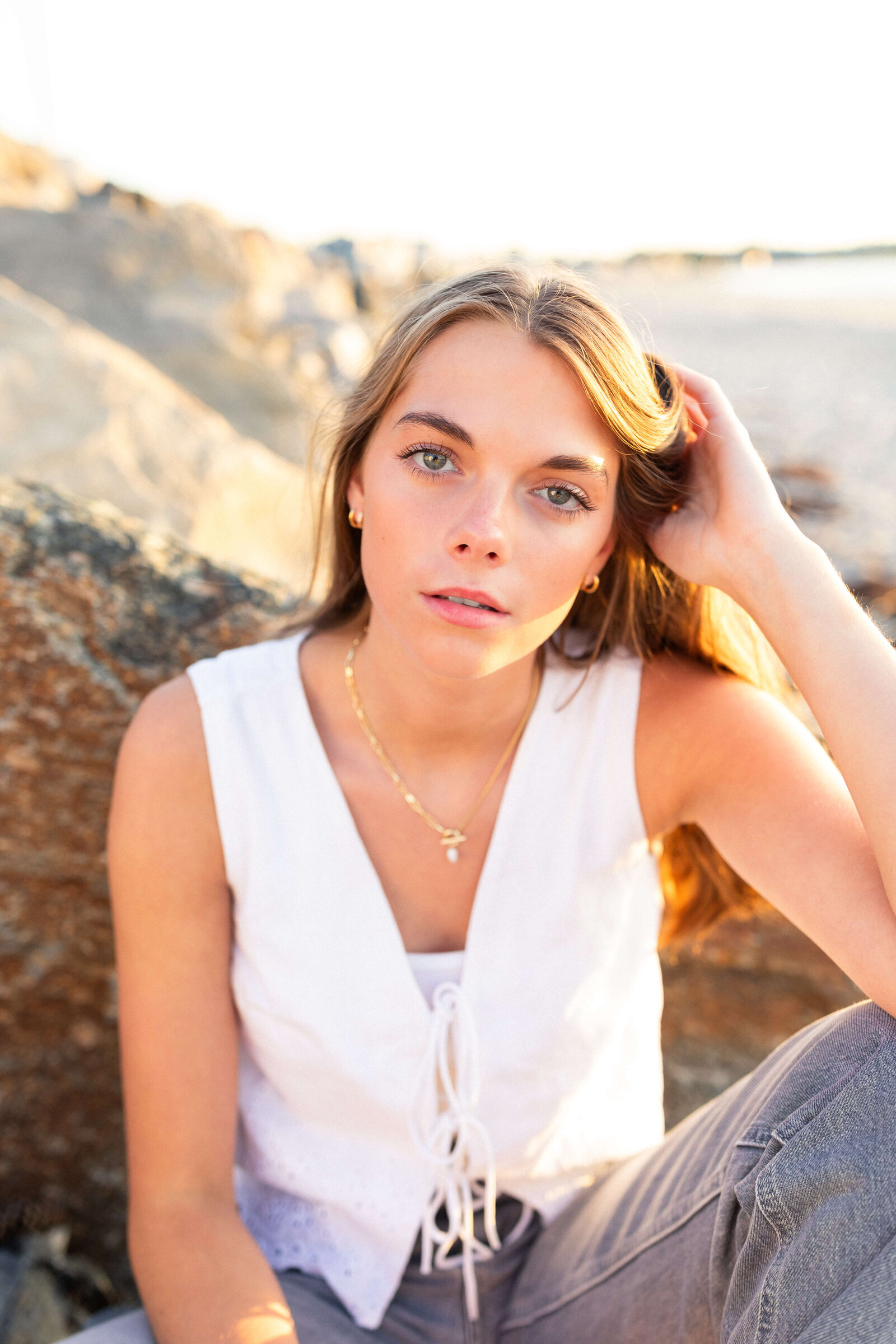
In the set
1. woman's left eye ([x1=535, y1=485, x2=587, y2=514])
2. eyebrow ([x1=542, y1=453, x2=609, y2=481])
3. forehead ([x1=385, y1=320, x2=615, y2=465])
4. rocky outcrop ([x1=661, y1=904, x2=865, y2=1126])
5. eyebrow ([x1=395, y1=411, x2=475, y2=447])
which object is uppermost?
forehead ([x1=385, y1=320, x2=615, y2=465])

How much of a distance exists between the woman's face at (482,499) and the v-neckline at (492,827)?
0.25m

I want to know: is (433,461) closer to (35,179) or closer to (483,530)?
(483,530)

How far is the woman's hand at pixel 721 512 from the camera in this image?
1.80 metres

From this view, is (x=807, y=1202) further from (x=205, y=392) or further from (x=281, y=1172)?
(x=205, y=392)

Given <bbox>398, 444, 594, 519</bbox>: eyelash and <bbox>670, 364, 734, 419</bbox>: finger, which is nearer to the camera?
<bbox>398, 444, 594, 519</bbox>: eyelash

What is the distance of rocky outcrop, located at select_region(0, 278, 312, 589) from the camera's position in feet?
10.2

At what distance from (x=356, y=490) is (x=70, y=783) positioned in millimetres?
883

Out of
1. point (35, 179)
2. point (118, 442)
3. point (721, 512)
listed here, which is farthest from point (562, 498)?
point (35, 179)

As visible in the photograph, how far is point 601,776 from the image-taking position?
6.18 feet

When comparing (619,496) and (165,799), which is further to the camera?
(619,496)

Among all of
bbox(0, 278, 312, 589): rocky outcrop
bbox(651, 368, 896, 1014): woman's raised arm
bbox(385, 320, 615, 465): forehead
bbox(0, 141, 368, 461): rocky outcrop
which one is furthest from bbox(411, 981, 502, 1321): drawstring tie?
bbox(0, 141, 368, 461): rocky outcrop

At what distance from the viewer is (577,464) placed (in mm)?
1658

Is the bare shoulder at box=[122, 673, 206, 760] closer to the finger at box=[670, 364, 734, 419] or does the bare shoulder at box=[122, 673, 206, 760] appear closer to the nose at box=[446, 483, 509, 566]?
the nose at box=[446, 483, 509, 566]

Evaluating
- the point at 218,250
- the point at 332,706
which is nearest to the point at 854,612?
the point at 332,706
